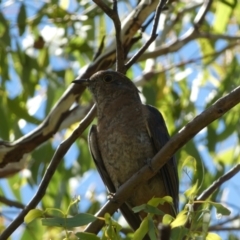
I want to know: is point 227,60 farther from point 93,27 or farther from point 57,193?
point 57,193

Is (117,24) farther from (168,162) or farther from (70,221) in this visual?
(70,221)

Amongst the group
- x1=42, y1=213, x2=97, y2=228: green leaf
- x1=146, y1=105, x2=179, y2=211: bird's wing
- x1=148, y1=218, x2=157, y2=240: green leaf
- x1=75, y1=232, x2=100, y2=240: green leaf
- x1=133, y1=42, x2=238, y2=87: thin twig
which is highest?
x1=133, y1=42, x2=238, y2=87: thin twig

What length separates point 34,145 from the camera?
16.5 ft

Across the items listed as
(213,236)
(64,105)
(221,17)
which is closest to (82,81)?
(64,105)

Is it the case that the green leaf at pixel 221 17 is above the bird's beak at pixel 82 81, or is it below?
above

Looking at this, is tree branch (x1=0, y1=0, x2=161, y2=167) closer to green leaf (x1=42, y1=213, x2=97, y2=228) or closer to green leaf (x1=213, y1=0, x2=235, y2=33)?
green leaf (x1=213, y1=0, x2=235, y2=33)

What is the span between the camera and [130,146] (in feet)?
16.9

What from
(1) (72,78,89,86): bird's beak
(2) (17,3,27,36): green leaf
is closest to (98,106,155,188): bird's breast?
(1) (72,78,89,86): bird's beak

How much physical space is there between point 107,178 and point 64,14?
1.71 meters

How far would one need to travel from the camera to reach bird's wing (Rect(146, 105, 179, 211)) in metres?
5.05

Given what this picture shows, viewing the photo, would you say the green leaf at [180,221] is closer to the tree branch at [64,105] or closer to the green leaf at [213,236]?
the green leaf at [213,236]

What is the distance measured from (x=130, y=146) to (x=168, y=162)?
1.02ft

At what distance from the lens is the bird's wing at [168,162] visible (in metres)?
5.05

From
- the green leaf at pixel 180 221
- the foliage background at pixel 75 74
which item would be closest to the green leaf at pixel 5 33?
the foliage background at pixel 75 74
